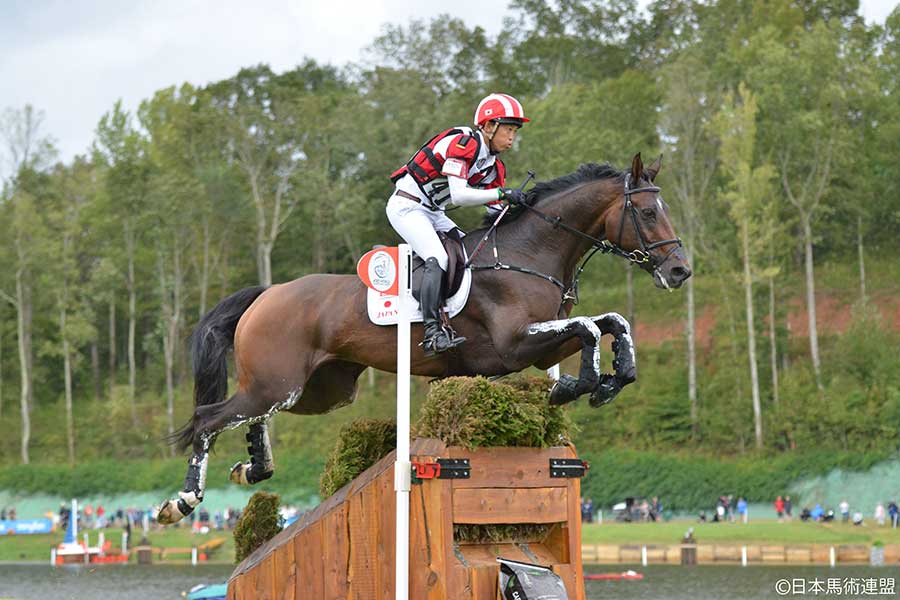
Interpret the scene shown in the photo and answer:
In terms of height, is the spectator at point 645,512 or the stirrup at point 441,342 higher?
the stirrup at point 441,342

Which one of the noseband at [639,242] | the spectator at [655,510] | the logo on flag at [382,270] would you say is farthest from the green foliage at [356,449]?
the spectator at [655,510]

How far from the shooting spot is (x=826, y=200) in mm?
45812

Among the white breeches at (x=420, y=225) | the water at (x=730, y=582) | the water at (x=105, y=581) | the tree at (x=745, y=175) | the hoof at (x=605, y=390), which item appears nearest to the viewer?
the hoof at (x=605, y=390)

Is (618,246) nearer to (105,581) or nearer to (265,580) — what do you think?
(265,580)

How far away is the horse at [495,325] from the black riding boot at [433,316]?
20 cm

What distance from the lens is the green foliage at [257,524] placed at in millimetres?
8773

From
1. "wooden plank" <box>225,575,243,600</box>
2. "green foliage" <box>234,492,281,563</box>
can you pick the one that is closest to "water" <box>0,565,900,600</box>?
"green foliage" <box>234,492,281,563</box>

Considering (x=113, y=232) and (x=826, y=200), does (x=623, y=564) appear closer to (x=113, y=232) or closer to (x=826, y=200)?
(x=826, y=200)

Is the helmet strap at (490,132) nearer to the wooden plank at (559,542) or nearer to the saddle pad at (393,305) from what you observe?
the saddle pad at (393,305)

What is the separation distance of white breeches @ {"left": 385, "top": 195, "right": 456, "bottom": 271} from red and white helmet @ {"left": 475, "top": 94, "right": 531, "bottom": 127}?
71cm

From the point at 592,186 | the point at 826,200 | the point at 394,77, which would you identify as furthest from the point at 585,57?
the point at 592,186

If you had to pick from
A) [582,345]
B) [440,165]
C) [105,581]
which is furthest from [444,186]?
[105,581]

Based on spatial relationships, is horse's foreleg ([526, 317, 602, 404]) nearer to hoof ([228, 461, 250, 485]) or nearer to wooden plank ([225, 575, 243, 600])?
wooden plank ([225, 575, 243, 600])

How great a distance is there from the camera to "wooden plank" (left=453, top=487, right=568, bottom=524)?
6848mm
